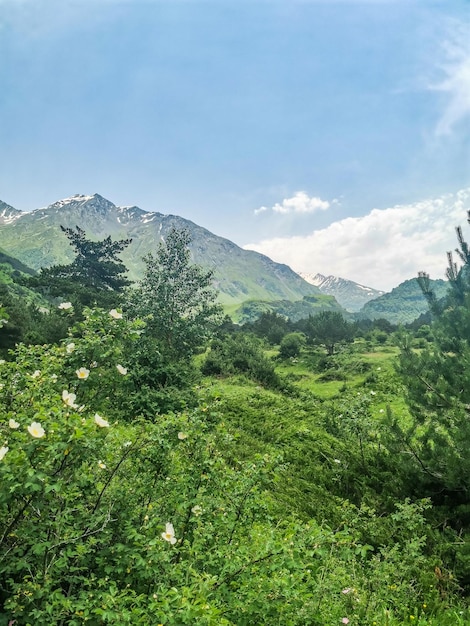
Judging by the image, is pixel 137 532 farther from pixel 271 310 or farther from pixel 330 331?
pixel 271 310

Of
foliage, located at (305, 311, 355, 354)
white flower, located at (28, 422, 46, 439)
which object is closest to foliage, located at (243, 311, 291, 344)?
foliage, located at (305, 311, 355, 354)

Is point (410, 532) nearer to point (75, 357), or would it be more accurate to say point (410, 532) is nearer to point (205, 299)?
point (75, 357)

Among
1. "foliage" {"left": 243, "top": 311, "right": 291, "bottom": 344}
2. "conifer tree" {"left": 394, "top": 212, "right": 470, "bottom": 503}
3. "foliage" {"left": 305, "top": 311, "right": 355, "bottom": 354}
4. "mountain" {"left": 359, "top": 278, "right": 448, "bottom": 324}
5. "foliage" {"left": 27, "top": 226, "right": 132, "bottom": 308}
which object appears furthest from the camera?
"mountain" {"left": 359, "top": 278, "right": 448, "bottom": 324}

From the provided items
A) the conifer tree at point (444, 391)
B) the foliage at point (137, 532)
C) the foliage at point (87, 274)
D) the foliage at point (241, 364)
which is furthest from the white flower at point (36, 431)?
the foliage at point (87, 274)

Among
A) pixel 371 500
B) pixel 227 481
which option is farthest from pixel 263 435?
pixel 227 481

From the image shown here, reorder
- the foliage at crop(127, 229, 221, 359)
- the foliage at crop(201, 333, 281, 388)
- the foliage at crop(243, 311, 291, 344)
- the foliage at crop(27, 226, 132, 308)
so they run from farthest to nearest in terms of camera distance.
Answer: the foliage at crop(243, 311, 291, 344)
the foliage at crop(27, 226, 132, 308)
the foliage at crop(201, 333, 281, 388)
the foliage at crop(127, 229, 221, 359)

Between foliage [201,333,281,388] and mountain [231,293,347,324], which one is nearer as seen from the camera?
foliage [201,333,281,388]

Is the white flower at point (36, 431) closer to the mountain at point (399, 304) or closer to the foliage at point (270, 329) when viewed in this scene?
the foliage at point (270, 329)

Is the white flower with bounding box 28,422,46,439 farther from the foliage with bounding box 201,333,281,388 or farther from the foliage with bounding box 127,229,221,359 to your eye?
the foliage with bounding box 201,333,281,388

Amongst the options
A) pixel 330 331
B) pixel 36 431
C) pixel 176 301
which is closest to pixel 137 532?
pixel 36 431

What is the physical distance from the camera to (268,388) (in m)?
18.6

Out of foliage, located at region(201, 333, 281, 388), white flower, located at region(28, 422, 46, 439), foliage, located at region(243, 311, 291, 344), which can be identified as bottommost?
foliage, located at region(201, 333, 281, 388)

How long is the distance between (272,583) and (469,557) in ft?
10.4

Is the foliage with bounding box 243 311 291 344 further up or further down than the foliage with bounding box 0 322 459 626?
further up
